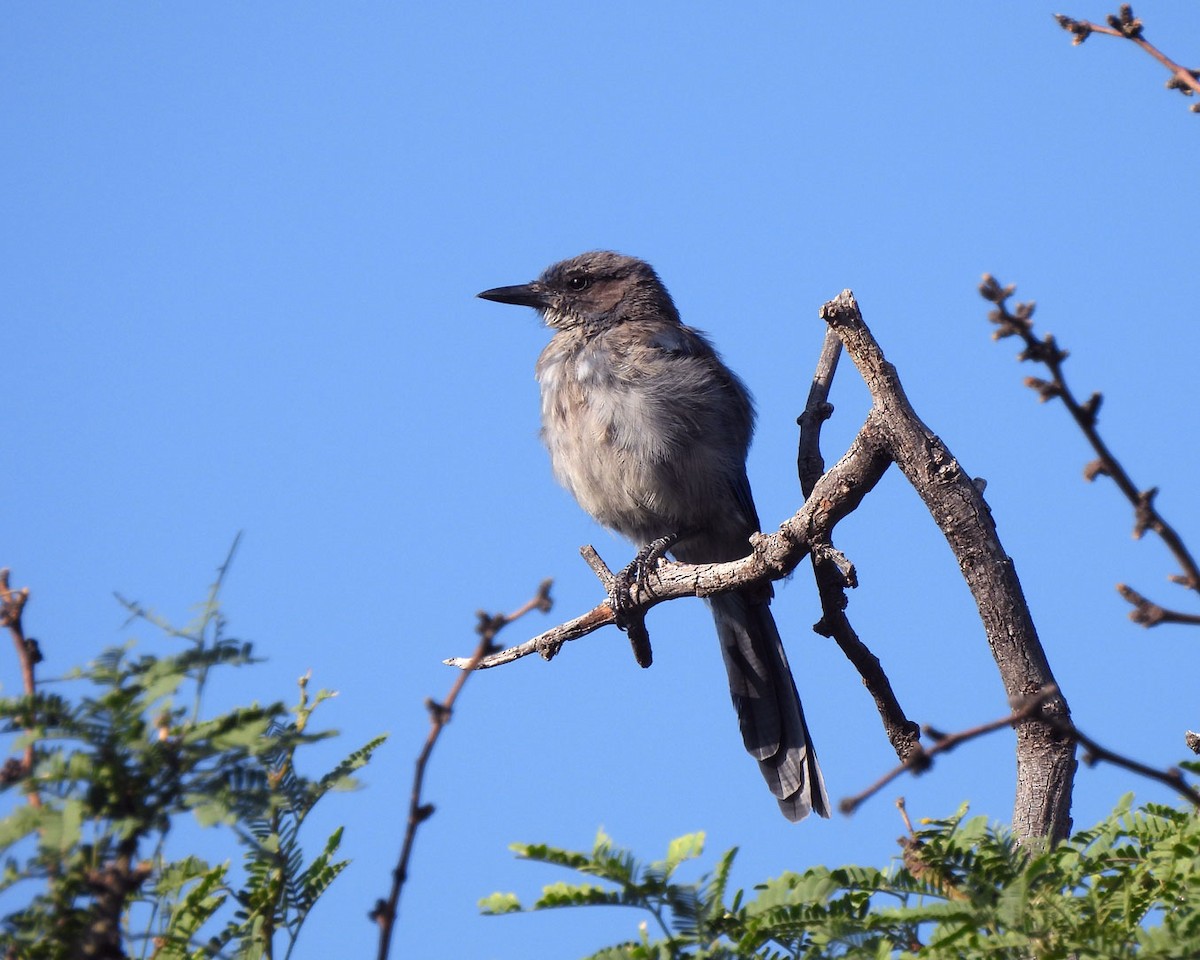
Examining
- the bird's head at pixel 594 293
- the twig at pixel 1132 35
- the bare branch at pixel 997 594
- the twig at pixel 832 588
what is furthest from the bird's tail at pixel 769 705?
the twig at pixel 1132 35

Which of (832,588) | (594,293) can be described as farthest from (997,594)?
(594,293)

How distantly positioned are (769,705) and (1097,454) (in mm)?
5184

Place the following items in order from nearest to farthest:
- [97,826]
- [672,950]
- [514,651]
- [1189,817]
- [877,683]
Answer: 1. [97,826]
2. [672,950]
3. [1189,817]
4. [877,683]
5. [514,651]

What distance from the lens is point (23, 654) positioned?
4.68ft

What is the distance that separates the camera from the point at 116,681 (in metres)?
1.51

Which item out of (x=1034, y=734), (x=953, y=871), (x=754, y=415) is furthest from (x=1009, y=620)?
(x=754, y=415)

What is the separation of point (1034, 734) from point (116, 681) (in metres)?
2.60

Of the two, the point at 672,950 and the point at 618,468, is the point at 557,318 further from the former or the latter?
the point at 672,950

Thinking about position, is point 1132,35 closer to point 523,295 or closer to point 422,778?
point 422,778

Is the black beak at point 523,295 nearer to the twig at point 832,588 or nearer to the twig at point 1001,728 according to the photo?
the twig at point 832,588

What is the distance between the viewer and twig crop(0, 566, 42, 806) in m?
1.39

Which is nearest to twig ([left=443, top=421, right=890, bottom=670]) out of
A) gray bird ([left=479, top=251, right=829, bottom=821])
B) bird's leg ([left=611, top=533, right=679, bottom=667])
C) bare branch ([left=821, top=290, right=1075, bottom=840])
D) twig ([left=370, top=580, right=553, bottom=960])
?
bird's leg ([left=611, top=533, right=679, bottom=667])

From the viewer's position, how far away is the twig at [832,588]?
174 inches

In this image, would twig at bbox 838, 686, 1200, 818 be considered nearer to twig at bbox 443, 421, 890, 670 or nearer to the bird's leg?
twig at bbox 443, 421, 890, 670
